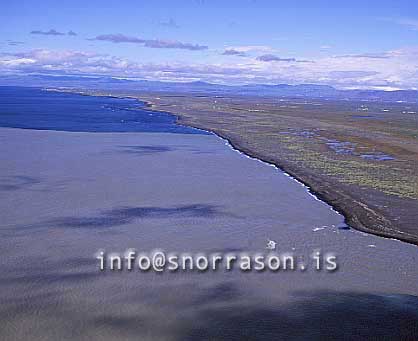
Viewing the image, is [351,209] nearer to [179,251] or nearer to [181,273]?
[179,251]

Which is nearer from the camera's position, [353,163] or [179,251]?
[179,251]

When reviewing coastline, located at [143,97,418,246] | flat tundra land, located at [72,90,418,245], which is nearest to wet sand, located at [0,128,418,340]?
coastline, located at [143,97,418,246]

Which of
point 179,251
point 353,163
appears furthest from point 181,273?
point 353,163

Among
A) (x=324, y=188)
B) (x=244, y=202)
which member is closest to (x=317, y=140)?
(x=324, y=188)

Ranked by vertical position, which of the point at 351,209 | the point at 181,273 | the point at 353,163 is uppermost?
the point at 353,163

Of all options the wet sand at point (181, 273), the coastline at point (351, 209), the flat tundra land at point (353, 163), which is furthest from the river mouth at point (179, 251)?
the flat tundra land at point (353, 163)

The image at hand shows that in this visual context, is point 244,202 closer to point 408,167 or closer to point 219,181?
point 219,181

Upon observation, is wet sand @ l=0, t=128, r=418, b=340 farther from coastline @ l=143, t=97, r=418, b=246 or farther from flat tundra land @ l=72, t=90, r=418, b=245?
flat tundra land @ l=72, t=90, r=418, b=245
